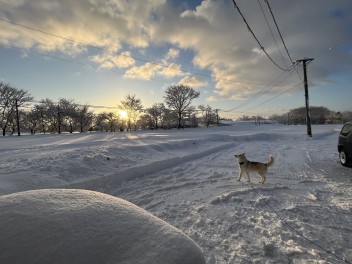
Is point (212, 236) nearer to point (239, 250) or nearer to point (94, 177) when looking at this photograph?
point (239, 250)

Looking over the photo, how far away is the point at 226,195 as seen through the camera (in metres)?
6.30

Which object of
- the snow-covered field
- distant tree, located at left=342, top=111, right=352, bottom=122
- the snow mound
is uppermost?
distant tree, located at left=342, top=111, right=352, bottom=122

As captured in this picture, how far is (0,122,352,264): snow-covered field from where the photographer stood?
386 centimetres

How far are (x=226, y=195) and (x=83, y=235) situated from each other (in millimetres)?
4552

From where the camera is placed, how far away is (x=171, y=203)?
5902mm

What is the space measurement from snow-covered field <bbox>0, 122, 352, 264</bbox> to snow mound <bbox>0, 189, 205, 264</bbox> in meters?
1.38

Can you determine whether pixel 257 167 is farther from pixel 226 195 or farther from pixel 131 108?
pixel 131 108

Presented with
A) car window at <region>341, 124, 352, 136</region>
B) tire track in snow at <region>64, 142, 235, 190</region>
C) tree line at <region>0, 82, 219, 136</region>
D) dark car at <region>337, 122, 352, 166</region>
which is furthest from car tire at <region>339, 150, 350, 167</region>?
tree line at <region>0, 82, 219, 136</region>

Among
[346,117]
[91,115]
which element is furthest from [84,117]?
[346,117]

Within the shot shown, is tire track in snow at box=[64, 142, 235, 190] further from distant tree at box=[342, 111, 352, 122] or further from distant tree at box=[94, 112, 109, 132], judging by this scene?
distant tree at box=[94, 112, 109, 132]

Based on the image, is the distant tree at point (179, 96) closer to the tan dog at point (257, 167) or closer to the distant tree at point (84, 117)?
the distant tree at point (84, 117)

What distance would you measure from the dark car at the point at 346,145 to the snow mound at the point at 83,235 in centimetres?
960

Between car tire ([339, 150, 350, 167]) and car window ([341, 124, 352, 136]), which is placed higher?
car window ([341, 124, 352, 136])

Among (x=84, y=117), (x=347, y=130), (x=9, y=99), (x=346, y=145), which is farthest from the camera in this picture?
Result: (x=84, y=117)
